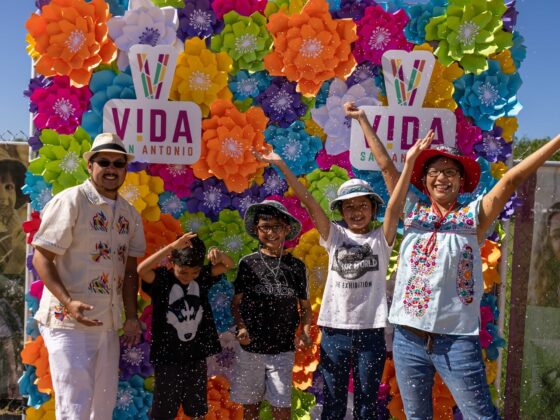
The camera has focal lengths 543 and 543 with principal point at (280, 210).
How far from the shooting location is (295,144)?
13.0 ft

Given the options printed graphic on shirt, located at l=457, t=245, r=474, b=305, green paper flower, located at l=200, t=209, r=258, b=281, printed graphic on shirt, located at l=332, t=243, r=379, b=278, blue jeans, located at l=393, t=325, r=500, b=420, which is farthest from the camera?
green paper flower, located at l=200, t=209, r=258, b=281

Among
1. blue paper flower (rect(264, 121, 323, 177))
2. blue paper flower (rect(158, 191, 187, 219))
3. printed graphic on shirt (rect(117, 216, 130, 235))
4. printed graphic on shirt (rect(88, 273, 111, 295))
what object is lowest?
printed graphic on shirt (rect(88, 273, 111, 295))

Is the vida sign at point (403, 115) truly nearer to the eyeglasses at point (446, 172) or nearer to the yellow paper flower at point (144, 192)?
the eyeglasses at point (446, 172)

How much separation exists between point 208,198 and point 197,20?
4.25 feet

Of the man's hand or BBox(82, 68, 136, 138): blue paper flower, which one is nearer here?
the man's hand

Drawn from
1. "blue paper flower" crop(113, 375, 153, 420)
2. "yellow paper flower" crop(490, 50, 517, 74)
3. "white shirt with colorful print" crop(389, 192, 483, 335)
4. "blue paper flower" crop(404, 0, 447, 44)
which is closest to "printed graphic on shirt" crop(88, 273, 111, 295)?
"blue paper flower" crop(113, 375, 153, 420)

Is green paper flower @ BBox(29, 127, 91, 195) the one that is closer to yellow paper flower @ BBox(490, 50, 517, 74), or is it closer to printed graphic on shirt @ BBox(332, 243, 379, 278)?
printed graphic on shirt @ BBox(332, 243, 379, 278)

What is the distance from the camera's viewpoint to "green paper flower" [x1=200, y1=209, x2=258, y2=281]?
13.1 ft

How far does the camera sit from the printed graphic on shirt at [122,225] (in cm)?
342

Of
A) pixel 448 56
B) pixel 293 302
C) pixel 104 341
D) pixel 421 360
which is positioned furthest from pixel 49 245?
pixel 448 56

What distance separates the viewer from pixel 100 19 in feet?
12.9

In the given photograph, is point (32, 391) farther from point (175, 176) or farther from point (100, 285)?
point (175, 176)

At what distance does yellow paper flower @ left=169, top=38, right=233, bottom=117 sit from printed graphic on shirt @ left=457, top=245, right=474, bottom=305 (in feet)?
6.57

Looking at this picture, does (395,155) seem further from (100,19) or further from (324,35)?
(100,19)
